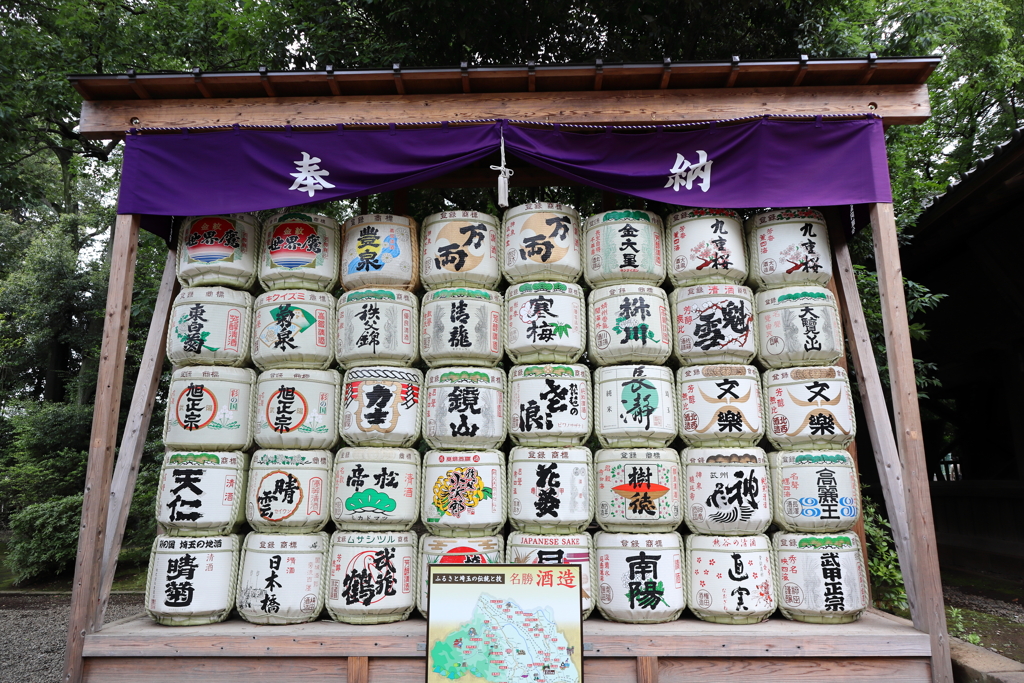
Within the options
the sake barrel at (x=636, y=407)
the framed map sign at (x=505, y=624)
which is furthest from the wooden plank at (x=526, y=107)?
the framed map sign at (x=505, y=624)

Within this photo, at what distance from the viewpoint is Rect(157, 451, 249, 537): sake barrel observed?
4465mm

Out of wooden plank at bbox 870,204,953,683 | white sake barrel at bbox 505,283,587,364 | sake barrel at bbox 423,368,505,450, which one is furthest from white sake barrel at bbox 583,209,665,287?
wooden plank at bbox 870,204,953,683

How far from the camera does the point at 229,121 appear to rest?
4844mm

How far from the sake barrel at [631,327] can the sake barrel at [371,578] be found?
6.94 ft

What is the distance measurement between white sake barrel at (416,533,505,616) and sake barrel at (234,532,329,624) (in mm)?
742

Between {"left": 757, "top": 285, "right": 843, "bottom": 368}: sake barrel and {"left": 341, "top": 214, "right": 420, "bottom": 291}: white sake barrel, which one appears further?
{"left": 341, "top": 214, "right": 420, "bottom": 291}: white sake barrel

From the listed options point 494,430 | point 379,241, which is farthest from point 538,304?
point 379,241

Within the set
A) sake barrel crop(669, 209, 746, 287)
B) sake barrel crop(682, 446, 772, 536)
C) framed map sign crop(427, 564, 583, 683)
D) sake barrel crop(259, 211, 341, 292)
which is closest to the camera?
framed map sign crop(427, 564, 583, 683)

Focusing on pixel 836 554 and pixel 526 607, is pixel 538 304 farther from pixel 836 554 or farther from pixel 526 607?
pixel 836 554

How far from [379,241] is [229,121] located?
1529 millimetres

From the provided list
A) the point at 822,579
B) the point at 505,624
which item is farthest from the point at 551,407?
the point at 822,579

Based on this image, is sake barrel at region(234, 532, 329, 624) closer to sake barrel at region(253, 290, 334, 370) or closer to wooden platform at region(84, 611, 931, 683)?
wooden platform at region(84, 611, 931, 683)

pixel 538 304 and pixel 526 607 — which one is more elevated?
pixel 538 304

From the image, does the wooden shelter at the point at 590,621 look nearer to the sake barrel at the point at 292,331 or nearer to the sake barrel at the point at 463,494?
the sake barrel at the point at 463,494
